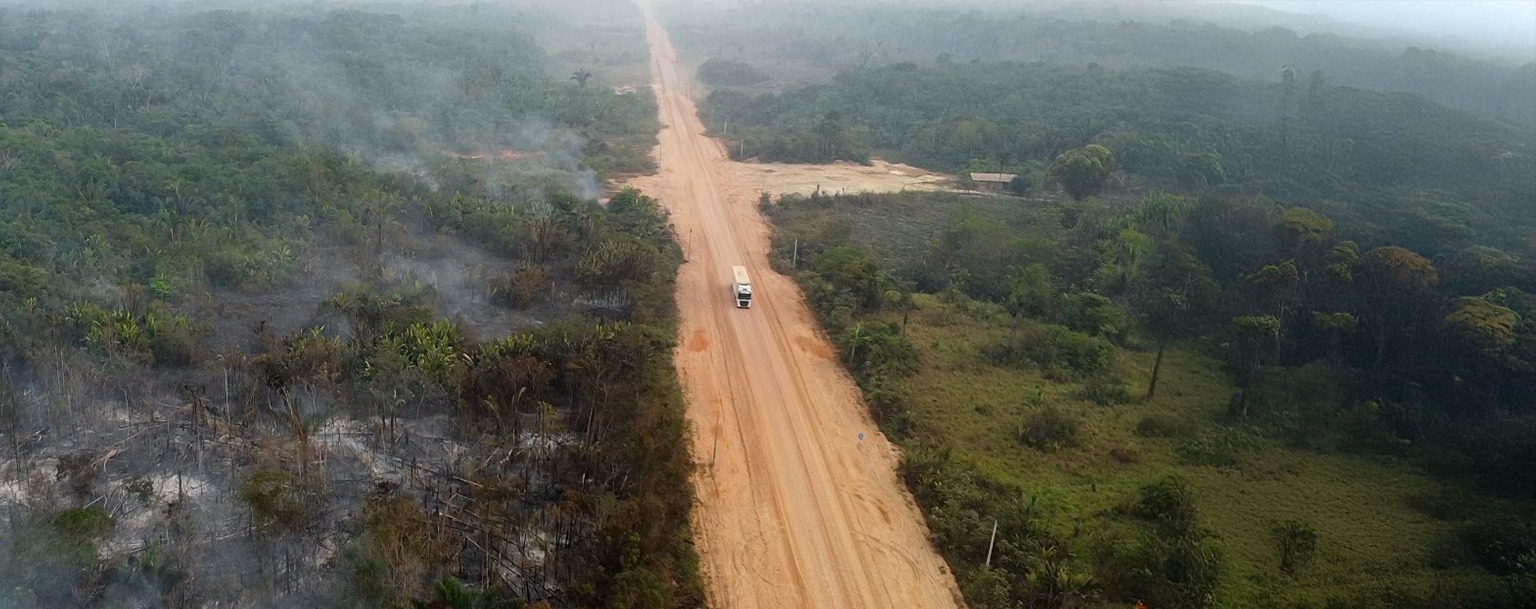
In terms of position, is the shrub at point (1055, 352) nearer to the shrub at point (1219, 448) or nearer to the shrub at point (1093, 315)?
the shrub at point (1093, 315)

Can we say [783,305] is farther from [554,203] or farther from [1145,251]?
[1145,251]

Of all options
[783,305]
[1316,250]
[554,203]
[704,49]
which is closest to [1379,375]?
[1316,250]

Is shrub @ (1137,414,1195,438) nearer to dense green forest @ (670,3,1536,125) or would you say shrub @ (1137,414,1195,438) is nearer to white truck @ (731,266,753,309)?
white truck @ (731,266,753,309)

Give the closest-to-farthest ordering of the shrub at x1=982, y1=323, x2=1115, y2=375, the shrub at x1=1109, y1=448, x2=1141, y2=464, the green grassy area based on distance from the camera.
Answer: the green grassy area, the shrub at x1=1109, y1=448, x2=1141, y2=464, the shrub at x1=982, y1=323, x2=1115, y2=375

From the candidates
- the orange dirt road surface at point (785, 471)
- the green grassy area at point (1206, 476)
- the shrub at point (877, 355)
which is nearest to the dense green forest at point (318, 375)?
the orange dirt road surface at point (785, 471)

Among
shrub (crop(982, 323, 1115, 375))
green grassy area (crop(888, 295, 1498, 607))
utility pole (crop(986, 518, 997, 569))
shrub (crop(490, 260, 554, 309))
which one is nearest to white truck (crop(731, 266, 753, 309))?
green grassy area (crop(888, 295, 1498, 607))

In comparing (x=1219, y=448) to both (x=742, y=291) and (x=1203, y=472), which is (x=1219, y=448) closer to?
(x=1203, y=472)

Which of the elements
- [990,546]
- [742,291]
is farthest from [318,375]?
[990,546]

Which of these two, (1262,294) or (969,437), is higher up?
(1262,294)
